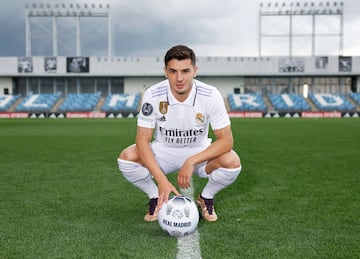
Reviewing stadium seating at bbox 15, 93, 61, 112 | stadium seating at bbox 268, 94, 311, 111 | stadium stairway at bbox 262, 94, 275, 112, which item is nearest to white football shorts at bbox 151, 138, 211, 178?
stadium seating at bbox 268, 94, 311, 111

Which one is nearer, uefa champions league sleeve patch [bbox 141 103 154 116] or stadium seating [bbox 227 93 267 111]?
uefa champions league sleeve patch [bbox 141 103 154 116]

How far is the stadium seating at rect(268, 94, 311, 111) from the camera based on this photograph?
1729 inches

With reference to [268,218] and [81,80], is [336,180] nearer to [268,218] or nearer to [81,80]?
[268,218]

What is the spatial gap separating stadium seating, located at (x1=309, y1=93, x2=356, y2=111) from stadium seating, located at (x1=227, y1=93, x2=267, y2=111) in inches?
234

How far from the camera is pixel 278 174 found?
7523 mm

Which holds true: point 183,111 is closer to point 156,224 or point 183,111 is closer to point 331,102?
point 156,224

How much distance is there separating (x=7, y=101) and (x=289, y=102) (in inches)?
1192

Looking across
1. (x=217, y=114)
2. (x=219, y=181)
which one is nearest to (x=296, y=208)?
(x=219, y=181)

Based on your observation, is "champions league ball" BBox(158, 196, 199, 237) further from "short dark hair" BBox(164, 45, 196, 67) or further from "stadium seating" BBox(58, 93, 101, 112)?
"stadium seating" BBox(58, 93, 101, 112)

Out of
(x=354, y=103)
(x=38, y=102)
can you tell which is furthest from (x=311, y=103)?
(x=38, y=102)

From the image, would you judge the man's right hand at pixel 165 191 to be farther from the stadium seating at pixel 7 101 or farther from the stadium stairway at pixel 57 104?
the stadium seating at pixel 7 101

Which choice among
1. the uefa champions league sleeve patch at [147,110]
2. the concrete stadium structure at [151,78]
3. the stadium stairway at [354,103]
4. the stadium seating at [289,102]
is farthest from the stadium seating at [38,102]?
the uefa champions league sleeve patch at [147,110]

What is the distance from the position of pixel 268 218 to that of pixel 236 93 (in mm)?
46955

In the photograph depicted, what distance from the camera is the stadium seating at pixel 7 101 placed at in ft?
149
